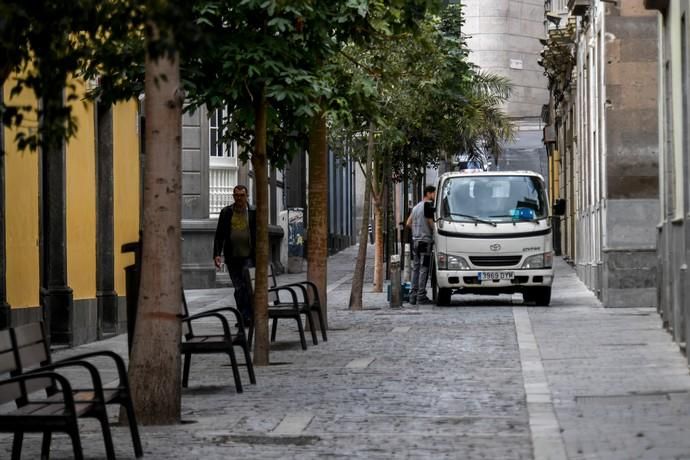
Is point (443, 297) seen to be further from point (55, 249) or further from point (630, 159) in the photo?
point (55, 249)

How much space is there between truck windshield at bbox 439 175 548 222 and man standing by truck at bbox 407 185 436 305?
2.03ft

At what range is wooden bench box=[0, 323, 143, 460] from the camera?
8.09 meters

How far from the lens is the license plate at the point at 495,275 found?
86.7ft

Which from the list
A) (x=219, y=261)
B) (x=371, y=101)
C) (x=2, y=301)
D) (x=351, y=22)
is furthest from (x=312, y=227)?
(x=2, y=301)

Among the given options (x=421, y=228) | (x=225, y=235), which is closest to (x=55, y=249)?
(x=225, y=235)

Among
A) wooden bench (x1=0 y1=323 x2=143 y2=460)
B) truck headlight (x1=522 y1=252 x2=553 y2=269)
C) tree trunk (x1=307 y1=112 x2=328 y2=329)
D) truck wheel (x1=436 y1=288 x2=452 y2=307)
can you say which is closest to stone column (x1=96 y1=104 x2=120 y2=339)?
tree trunk (x1=307 y1=112 x2=328 y2=329)

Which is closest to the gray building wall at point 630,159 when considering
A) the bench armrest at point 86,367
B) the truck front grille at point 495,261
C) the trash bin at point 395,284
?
the truck front grille at point 495,261

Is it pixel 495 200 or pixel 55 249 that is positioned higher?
pixel 495 200

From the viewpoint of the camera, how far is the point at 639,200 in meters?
25.5

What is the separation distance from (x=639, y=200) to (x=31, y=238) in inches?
447

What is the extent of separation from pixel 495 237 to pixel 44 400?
59.0 feet

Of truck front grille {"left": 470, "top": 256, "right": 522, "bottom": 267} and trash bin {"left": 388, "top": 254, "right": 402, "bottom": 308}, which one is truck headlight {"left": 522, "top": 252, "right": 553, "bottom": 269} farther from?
trash bin {"left": 388, "top": 254, "right": 402, "bottom": 308}

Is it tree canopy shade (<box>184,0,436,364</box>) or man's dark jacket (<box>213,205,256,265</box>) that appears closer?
tree canopy shade (<box>184,0,436,364</box>)

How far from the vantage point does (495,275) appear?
26484mm
